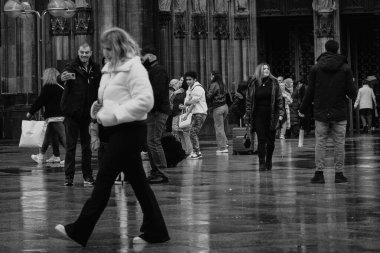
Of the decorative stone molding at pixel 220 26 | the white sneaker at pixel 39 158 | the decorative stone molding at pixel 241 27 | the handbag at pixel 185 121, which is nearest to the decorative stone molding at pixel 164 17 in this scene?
the decorative stone molding at pixel 220 26

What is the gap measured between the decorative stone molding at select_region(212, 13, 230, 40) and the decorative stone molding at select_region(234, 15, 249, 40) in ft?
1.58

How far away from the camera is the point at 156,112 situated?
17.3 meters

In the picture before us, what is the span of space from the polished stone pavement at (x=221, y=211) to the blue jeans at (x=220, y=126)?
174 inches

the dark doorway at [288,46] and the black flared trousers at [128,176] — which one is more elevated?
the dark doorway at [288,46]

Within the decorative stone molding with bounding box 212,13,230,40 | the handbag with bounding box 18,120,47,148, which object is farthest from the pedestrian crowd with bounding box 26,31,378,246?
the decorative stone molding with bounding box 212,13,230,40

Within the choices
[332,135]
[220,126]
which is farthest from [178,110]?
[332,135]

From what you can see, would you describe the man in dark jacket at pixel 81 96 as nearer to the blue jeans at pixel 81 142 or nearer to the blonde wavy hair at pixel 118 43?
the blue jeans at pixel 81 142

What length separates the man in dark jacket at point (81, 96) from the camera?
16.5 metres

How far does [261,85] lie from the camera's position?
19672 mm

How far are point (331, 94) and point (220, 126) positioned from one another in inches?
391

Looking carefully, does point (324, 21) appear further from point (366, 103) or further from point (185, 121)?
point (185, 121)

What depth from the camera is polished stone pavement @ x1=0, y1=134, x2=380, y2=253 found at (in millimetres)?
10148

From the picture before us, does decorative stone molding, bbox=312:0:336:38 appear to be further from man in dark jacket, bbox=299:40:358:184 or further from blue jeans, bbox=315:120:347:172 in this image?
blue jeans, bbox=315:120:347:172

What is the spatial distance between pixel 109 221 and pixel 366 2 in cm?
2771
